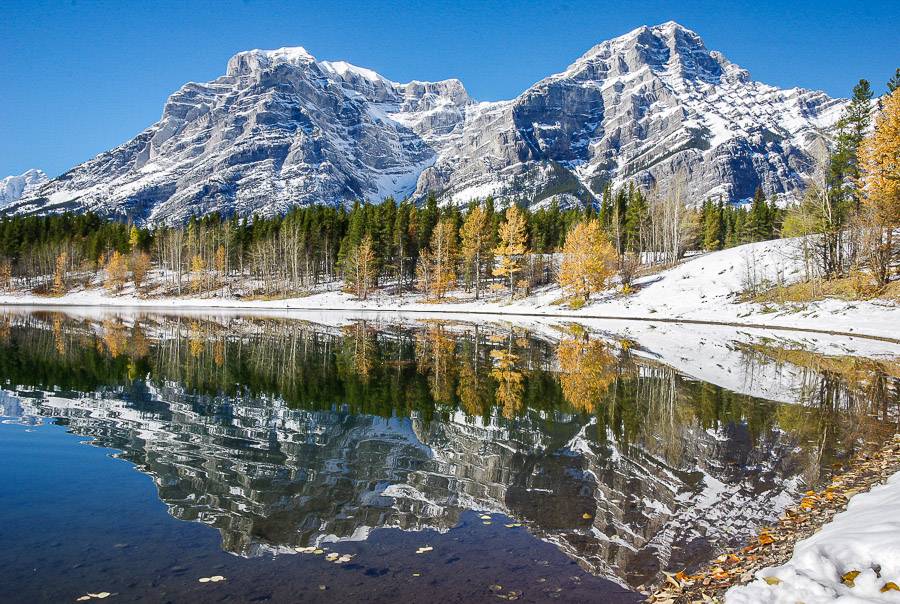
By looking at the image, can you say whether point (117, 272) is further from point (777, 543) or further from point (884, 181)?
point (777, 543)

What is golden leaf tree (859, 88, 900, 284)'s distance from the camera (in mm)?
40281

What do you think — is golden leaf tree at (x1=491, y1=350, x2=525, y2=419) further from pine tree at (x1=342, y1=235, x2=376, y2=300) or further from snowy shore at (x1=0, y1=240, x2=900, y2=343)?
pine tree at (x1=342, y1=235, x2=376, y2=300)

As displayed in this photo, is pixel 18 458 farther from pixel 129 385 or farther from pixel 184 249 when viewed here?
pixel 184 249

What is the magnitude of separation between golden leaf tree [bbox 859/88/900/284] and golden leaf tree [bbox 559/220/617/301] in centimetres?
2606

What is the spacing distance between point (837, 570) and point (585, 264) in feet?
193

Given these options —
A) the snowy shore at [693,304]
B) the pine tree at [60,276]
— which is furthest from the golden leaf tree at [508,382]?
the pine tree at [60,276]

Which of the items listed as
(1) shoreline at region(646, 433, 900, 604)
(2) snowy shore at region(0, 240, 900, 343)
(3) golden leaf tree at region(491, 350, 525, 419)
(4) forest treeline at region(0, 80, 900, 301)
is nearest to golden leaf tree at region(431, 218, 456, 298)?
(4) forest treeline at region(0, 80, 900, 301)

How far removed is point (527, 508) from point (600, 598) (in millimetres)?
2783

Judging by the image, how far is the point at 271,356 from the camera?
27484mm

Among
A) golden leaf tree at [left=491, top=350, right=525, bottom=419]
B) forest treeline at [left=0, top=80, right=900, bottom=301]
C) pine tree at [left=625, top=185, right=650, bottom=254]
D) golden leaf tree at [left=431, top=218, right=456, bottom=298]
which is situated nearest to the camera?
golden leaf tree at [left=491, top=350, right=525, bottom=419]

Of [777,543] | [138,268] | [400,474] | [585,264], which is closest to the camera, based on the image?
[777,543]

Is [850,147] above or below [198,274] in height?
above

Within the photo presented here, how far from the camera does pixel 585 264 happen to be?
6247 centimetres

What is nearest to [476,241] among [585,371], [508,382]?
[585,371]
